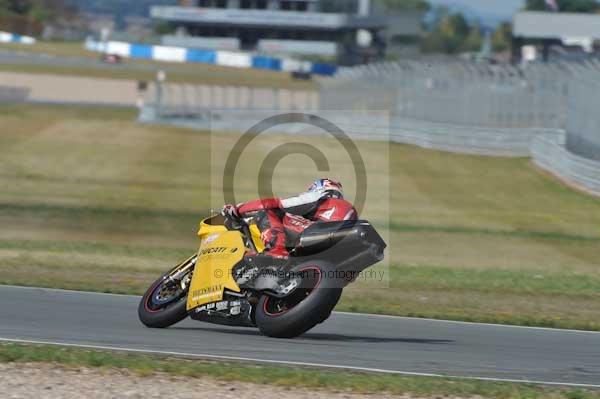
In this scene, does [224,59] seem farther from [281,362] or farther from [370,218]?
[281,362]

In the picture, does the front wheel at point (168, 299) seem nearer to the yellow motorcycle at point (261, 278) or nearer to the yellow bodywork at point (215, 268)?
the yellow motorcycle at point (261, 278)

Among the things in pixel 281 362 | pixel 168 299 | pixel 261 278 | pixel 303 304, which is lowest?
pixel 281 362

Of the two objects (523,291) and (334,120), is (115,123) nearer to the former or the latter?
(334,120)

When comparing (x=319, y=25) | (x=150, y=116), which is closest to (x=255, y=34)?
(x=319, y=25)

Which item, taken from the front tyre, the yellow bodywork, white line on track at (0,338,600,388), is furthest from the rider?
white line on track at (0,338,600,388)

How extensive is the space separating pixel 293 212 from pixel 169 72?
85991mm

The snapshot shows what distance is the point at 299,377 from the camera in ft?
27.1

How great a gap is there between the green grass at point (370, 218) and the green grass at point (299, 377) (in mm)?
A: 4033

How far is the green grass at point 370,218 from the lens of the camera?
14.6 meters

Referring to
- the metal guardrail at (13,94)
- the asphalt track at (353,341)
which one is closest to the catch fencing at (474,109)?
the metal guardrail at (13,94)
